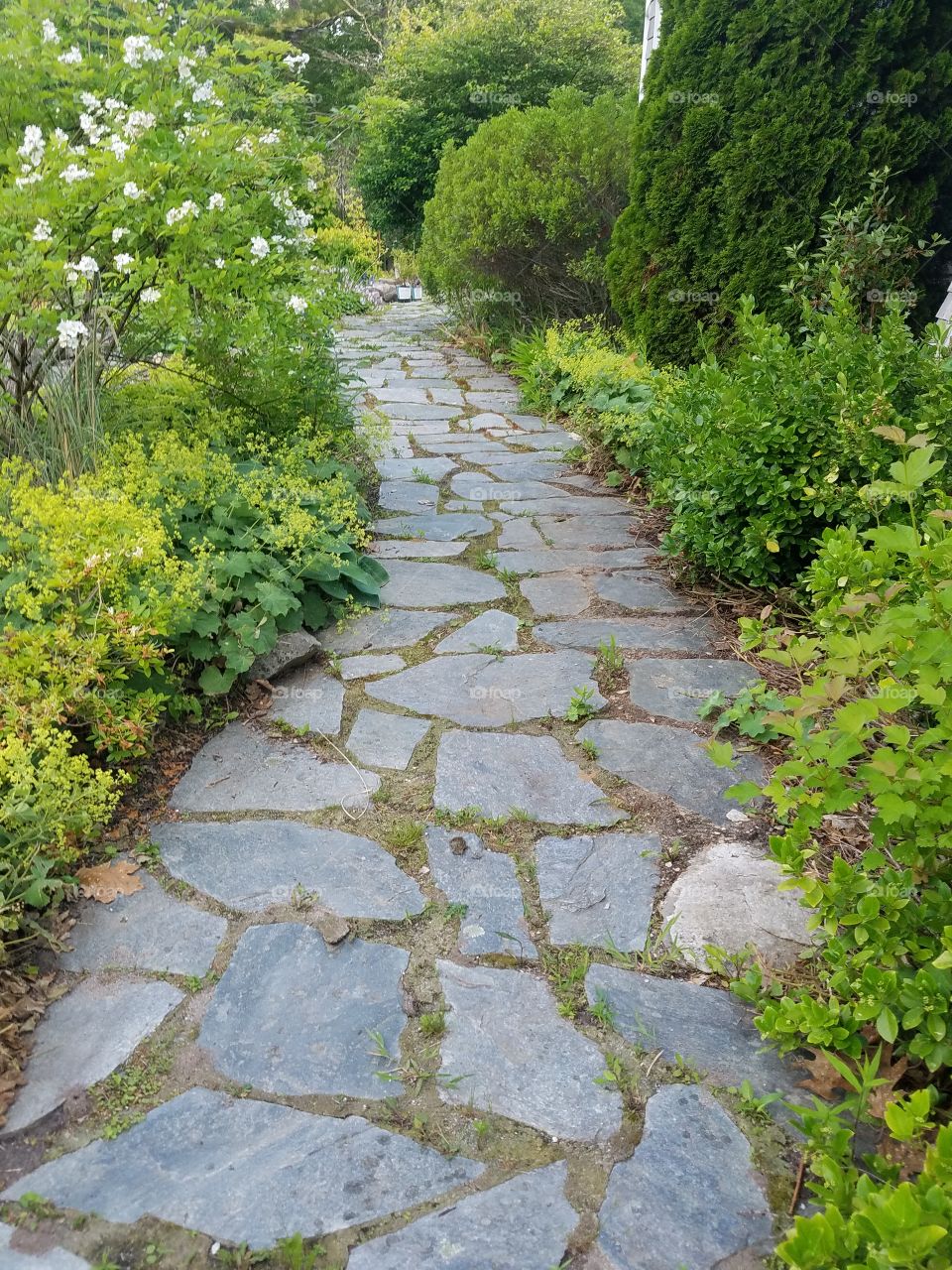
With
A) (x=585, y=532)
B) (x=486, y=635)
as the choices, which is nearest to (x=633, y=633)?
(x=486, y=635)

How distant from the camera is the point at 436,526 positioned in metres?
4.39

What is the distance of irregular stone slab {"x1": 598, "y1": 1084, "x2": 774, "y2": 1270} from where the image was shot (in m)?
1.28

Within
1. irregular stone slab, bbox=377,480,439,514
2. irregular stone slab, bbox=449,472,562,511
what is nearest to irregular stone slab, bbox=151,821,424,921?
irregular stone slab, bbox=377,480,439,514

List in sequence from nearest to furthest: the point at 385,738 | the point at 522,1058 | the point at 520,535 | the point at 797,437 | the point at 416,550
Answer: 1. the point at 522,1058
2. the point at 385,738
3. the point at 797,437
4. the point at 416,550
5. the point at 520,535

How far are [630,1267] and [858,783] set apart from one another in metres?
0.91

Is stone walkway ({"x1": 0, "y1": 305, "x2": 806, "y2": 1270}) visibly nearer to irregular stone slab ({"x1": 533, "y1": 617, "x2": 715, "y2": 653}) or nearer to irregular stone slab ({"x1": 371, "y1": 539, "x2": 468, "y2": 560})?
irregular stone slab ({"x1": 533, "y1": 617, "x2": 715, "y2": 653})

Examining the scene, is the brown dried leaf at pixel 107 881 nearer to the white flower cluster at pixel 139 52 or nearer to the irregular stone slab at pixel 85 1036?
the irregular stone slab at pixel 85 1036

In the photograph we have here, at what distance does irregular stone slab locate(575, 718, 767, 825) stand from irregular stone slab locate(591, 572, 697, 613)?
0.93 metres

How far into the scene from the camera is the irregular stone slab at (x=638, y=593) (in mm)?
3520

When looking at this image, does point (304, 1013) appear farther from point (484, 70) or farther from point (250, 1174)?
point (484, 70)

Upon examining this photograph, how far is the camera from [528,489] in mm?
4930

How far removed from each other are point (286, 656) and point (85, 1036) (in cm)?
149

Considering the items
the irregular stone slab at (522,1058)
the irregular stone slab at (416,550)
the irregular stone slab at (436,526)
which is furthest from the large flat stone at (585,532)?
the irregular stone slab at (522,1058)

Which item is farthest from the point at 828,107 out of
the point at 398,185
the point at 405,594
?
the point at 398,185
